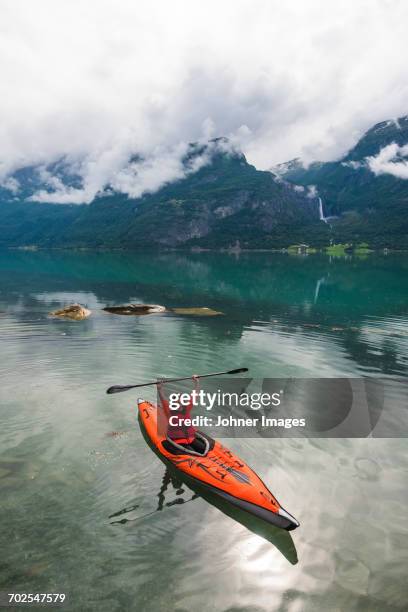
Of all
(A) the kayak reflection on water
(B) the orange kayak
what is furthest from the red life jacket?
(A) the kayak reflection on water

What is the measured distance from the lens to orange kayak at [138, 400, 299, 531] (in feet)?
39.3

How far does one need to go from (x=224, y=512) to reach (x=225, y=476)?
1.17 meters

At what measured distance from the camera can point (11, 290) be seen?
70625 millimetres

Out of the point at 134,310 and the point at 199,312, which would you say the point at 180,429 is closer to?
the point at 199,312

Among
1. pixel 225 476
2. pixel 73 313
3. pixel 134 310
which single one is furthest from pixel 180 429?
pixel 134 310

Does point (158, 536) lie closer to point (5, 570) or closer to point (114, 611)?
point (114, 611)

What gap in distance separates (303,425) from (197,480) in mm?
7929

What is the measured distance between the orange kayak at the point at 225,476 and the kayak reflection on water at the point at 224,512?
0.35m

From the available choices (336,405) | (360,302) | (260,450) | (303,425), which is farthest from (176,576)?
(360,302)

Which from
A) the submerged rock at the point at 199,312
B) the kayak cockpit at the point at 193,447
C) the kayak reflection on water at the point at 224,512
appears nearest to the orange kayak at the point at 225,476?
the kayak cockpit at the point at 193,447

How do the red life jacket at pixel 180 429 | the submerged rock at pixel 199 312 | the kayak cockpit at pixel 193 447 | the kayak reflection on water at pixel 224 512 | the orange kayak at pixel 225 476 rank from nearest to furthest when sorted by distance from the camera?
the kayak reflection on water at pixel 224 512, the orange kayak at pixel 225 476, the kayak cockpit at pixel 193 447, the red life jacket at pixel 180 429, the submerged rock at pixel 199 312

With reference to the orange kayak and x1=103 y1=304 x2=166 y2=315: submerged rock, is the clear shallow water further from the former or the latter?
x1=103 y1=304 x2=166 y2=315: submerged rock

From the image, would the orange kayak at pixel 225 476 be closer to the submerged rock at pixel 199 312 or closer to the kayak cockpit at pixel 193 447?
the kayak cockpit at pixel 193 447

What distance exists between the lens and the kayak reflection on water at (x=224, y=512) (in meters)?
11.7
